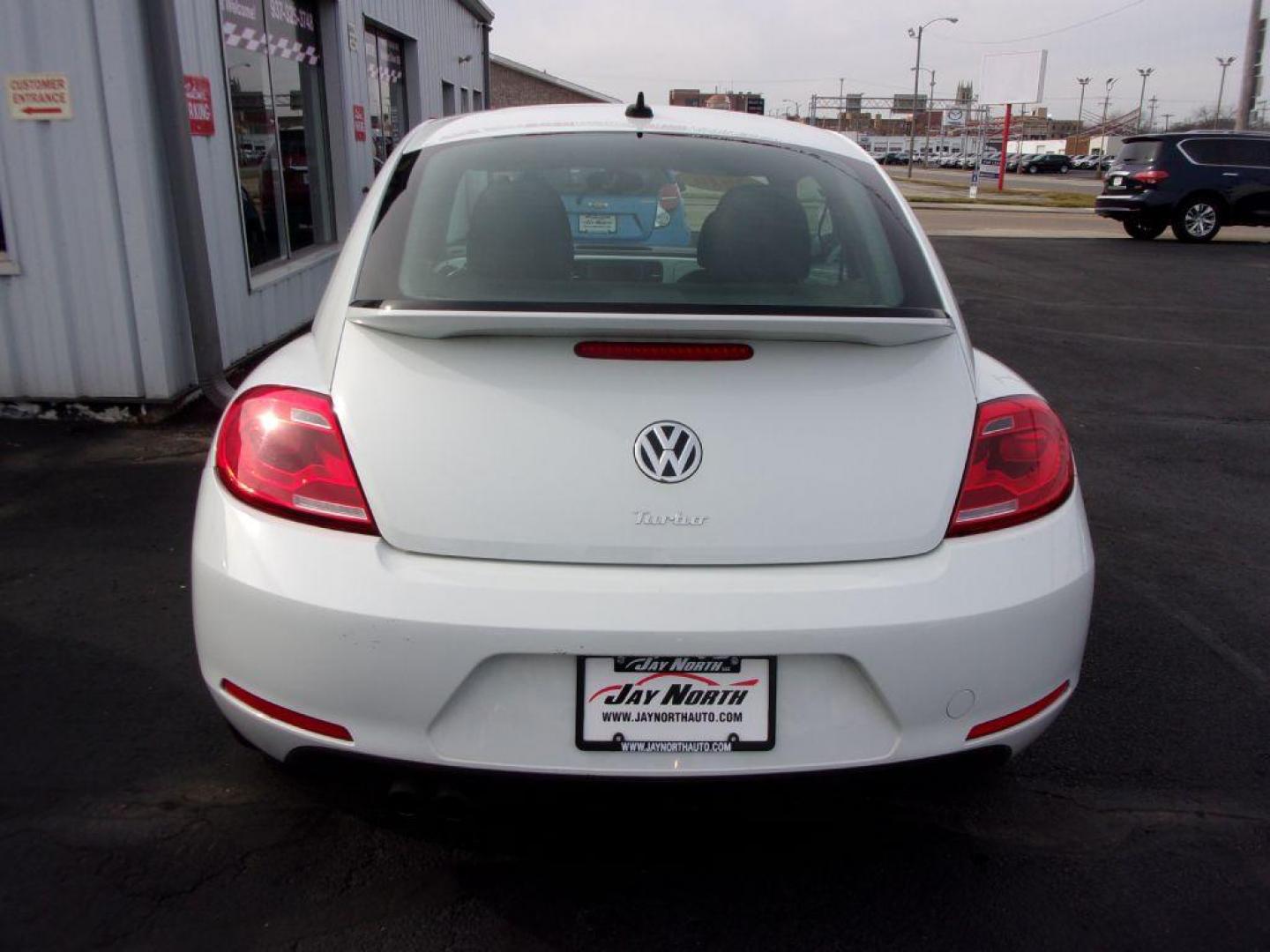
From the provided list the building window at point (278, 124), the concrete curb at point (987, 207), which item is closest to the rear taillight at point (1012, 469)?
the building window at point (278, 124)

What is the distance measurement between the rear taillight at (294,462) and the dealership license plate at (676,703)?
52 cm

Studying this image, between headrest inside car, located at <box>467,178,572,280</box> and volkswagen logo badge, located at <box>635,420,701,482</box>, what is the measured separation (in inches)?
21.8

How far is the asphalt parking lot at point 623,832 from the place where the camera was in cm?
217

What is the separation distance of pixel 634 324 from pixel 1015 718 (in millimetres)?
1073

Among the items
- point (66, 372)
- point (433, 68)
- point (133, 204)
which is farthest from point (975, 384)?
point (433, 68)

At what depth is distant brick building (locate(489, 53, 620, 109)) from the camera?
39.7 m

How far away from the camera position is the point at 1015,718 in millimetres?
2119

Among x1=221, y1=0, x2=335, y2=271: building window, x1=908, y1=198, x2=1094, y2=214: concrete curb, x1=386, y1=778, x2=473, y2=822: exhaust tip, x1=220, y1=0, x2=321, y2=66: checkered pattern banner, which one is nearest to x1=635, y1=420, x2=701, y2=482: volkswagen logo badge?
x1=386, y1=778, x2=473, y2=822: exhaust tip

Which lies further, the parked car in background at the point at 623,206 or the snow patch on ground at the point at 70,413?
the snow patch on ground at the point at 70,413

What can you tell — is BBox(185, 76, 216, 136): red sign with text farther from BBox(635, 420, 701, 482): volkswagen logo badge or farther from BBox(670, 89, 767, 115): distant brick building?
BBox(670, 89, 767, 115): distant brick building

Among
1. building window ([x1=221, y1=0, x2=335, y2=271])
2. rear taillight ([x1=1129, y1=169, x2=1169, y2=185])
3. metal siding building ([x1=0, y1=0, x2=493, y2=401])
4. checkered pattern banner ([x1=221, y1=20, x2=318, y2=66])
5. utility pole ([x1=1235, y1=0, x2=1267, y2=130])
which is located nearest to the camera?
metal siding building ([x1=0, y1=0, x2=493, y2=401])

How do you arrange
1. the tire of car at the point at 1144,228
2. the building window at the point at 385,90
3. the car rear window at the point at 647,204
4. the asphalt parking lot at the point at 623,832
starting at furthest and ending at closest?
the tire of car at the point at 1144,228 → the building window at the point at 385,90 → the car rear window at the point at 647,204 → the asphalt parking lot at the point at 623,832

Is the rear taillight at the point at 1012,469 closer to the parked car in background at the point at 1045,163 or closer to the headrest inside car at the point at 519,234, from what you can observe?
the headrest inside car at the point at 519,234

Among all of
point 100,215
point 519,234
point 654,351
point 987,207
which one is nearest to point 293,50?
point 100,215
